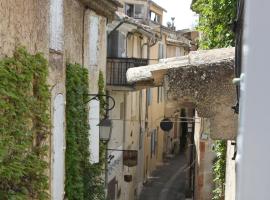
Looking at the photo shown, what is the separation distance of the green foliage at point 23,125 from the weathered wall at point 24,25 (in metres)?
0.17

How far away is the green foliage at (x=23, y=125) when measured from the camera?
616 cm

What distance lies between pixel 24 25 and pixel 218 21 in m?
5.16

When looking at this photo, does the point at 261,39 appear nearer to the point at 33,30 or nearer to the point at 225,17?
the point at 33,30

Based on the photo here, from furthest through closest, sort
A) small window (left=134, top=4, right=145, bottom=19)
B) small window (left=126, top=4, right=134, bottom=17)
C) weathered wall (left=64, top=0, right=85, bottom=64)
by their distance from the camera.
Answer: small window (left=134, top=4, right=145, bottom=19) < small window (left=126, top=4, right=134, bottom=17) < weathered wall (left=64, top=0, right=85, bottom=64)

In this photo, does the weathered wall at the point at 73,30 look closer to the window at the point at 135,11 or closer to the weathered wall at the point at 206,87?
the weathered wall at the point at 206,87

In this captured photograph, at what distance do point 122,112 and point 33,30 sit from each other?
1465 centimetres

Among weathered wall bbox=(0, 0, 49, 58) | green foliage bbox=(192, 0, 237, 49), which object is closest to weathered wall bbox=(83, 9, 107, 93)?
green foliage bbox=(192, 0, 237, 49)

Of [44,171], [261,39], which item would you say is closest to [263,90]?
[261,39]

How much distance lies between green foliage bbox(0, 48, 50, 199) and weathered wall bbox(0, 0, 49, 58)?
0.17 metres

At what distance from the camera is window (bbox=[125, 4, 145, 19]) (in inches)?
1296

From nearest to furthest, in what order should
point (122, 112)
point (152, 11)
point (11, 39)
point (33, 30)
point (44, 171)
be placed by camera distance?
point (11, 39) → point (33, 30) → point (44, 171) → point (122, 112) → point (152, 11)

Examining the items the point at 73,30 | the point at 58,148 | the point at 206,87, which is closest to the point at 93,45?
the point at 73,30

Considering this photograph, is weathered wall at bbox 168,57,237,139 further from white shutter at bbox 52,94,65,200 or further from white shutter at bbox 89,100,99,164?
white shutter at bbox 89,100,99,164

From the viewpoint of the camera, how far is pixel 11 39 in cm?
644
